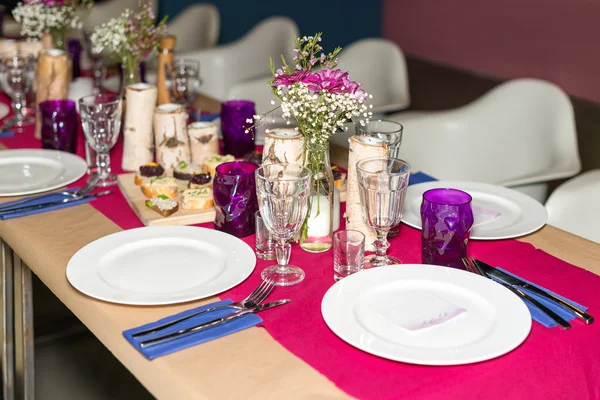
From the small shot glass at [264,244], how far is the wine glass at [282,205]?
7 cm

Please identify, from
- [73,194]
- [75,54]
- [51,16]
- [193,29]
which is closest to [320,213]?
[73,194]

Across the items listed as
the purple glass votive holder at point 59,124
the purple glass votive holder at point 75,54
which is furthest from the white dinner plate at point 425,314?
the purple glass votive holder at point 75,54

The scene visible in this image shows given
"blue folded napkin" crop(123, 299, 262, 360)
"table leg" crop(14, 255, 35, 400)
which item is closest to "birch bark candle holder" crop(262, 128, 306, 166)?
"blue folded napkin" crop(123, 299, 262, 360)

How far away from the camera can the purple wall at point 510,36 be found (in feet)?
13.6

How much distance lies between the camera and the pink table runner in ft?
3.58

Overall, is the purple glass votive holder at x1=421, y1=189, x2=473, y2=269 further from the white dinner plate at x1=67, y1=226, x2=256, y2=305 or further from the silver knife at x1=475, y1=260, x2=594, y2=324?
the white dinner plate at x1=67, y1=226, x2=256, y2=305

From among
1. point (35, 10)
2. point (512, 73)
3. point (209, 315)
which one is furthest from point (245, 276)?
point (512, 73)

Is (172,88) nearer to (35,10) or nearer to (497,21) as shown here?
(35,10)

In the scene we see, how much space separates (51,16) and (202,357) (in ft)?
6.79

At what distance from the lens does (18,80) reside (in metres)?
2.49

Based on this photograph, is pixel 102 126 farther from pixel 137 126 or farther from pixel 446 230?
pixel 446 230

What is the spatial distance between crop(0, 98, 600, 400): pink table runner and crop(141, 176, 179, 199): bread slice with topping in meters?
0.41

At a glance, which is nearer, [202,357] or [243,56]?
[202,357]

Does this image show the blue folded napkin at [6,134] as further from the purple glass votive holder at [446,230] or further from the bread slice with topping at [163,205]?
the purple glass votive holder at [446,230]
